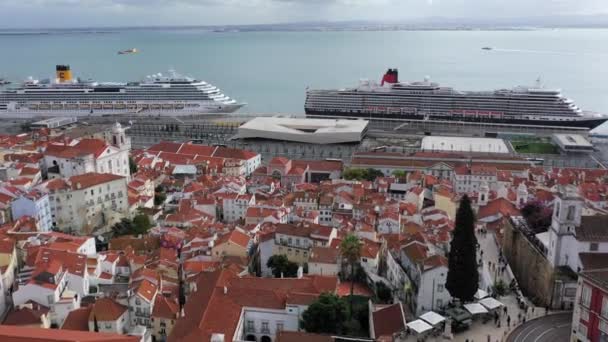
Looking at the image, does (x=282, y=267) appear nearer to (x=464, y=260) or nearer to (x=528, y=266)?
(x=464, y=260)

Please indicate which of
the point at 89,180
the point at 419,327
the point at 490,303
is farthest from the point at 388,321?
the point at 89,180

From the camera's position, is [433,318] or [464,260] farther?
[464,260]

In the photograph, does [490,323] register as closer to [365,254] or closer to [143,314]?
[365,254]

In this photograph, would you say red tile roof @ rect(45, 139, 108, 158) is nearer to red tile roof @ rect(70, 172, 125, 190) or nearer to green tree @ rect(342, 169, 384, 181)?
red tile roof @ rect(70, 172, 125, 190)

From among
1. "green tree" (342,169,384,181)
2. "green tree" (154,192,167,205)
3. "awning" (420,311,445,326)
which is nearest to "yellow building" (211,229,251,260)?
"awning" (420,311,445,326)

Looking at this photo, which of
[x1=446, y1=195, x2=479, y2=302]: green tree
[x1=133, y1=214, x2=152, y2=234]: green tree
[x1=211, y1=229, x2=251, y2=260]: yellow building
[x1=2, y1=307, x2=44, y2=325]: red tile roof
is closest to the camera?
[x1=446, y1=195, x2=479, y2=302]: green tree

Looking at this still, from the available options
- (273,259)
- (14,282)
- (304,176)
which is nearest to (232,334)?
(273,259)

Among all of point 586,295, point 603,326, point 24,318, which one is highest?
point 586,295
